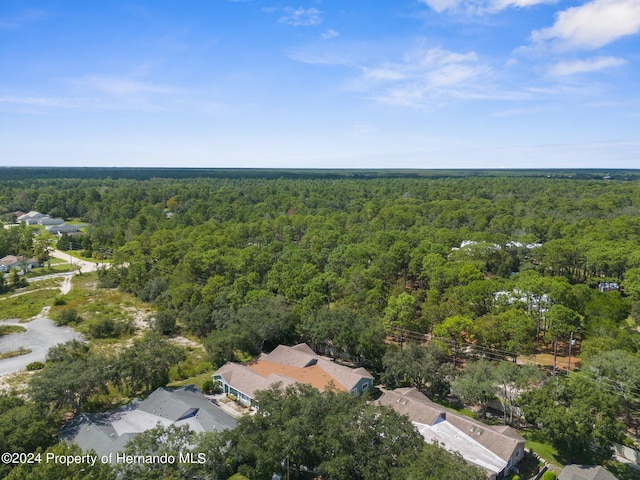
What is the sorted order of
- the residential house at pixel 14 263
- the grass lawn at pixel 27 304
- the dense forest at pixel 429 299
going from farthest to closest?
the residential house at pixel 14 263, the grass lawn at pixel 27 304, the dense forest at pixel 429 299

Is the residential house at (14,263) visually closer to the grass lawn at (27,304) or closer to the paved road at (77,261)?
the paved road at (77,261)

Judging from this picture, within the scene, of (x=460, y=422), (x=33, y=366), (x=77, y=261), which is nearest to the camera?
(x=460, y=422)

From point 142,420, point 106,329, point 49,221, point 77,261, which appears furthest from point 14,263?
point 142,420

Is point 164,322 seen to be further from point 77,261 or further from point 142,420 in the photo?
point 77,261

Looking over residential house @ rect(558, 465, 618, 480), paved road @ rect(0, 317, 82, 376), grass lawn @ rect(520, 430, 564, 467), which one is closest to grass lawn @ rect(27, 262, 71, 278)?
paved road @ rect(0, 317, 82, 376)

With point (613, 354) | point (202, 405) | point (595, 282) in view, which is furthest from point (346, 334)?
point (595, 282)

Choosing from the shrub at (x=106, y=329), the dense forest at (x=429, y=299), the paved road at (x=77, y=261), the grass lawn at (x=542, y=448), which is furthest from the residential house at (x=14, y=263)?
the grass lawn at (x=542, y=448)

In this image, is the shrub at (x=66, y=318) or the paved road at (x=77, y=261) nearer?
the shrub at (x=66, y=318)
